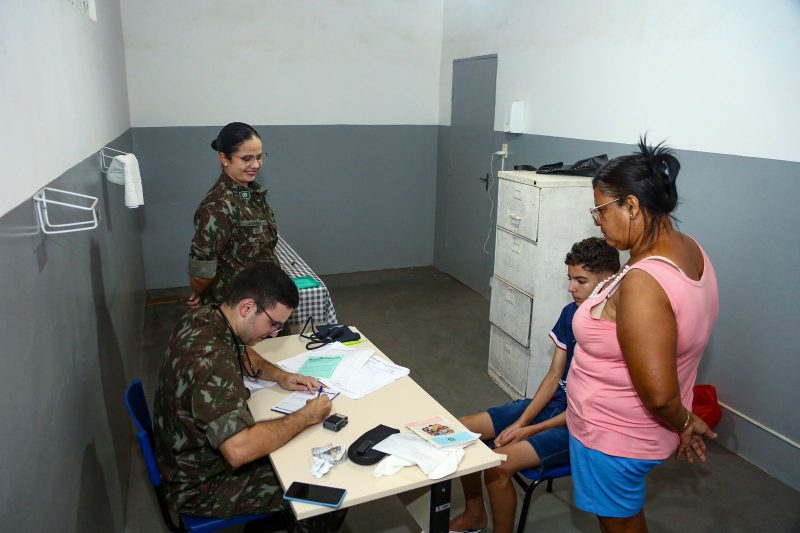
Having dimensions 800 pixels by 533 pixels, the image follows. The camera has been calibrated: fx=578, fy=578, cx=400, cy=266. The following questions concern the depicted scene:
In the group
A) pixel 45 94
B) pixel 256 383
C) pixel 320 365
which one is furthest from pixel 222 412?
pixel 45 94

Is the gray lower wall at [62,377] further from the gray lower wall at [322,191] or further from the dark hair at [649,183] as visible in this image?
the gray lower wall at [322,191]

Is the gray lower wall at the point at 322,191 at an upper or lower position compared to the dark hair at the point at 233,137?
lower

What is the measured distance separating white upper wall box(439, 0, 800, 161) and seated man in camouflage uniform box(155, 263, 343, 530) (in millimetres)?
2582

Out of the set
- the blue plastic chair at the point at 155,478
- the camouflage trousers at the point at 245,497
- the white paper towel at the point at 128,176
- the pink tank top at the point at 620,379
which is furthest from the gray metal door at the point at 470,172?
the blue plastic chair at the point at 155,478

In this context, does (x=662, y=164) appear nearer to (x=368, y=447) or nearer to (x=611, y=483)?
(x=611, y=483)

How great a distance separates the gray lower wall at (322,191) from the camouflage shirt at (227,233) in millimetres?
2970

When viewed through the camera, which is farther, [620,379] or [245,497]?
[245,497]

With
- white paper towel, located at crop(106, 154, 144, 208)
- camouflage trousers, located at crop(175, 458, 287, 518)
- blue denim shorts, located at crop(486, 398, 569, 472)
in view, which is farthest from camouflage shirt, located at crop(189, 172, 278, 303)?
blue denim shorts, located at crop(486, 398, 569, 472)

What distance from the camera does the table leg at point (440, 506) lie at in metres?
1.83

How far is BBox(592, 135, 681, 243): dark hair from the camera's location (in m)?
1.67

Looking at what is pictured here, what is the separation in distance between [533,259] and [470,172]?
245 cm

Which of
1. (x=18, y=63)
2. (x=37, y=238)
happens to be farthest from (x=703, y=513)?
(x=18, y=63)

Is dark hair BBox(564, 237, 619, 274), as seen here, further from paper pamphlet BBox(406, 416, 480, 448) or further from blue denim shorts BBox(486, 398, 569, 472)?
paper pamphlet BBox(406, 416, 480, 448)

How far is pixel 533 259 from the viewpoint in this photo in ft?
11.6
